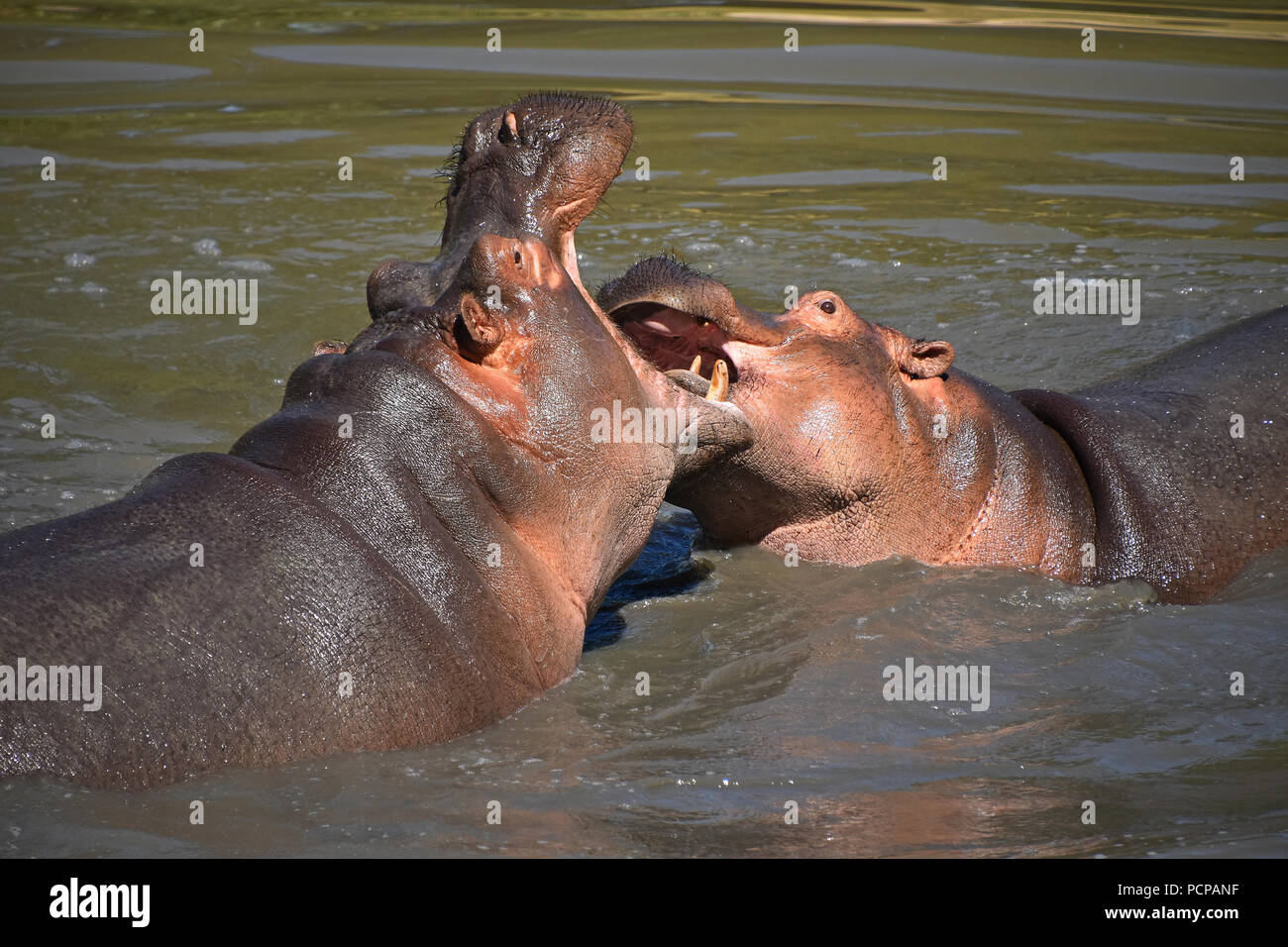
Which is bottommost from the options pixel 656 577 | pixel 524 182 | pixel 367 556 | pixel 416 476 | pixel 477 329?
pixel 656 577

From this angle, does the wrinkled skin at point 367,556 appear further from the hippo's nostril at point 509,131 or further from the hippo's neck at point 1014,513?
the hippo's neck at point 1014,513

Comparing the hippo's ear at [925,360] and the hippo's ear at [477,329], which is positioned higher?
the hippo's ear at [477,329]

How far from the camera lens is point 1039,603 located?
18.0 ft

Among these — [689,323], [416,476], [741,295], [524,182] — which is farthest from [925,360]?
[741,295]

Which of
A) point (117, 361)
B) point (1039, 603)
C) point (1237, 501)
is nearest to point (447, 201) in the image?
point (1039, 603)

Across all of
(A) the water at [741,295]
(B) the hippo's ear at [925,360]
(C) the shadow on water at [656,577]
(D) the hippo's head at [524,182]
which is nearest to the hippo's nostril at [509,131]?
(D) the hippo's head at [524,182]

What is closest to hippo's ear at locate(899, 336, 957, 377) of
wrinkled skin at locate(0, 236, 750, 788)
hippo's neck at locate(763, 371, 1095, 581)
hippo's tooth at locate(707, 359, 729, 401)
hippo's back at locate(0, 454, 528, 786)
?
hippo's neck at locate(763, 371, 1095, 581)

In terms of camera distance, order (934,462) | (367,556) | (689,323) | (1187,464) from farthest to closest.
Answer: (1187,464)
(934,462)
(689,323)
(367,556)

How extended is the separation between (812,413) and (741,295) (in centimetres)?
340

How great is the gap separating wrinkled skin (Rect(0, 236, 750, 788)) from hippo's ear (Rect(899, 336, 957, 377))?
1.43 metres

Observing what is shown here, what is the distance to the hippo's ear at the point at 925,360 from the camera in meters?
5.76

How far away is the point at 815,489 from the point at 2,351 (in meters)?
4.42

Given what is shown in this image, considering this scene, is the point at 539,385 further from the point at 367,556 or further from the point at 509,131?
the point at 509,131

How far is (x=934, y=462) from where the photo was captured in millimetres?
5754
